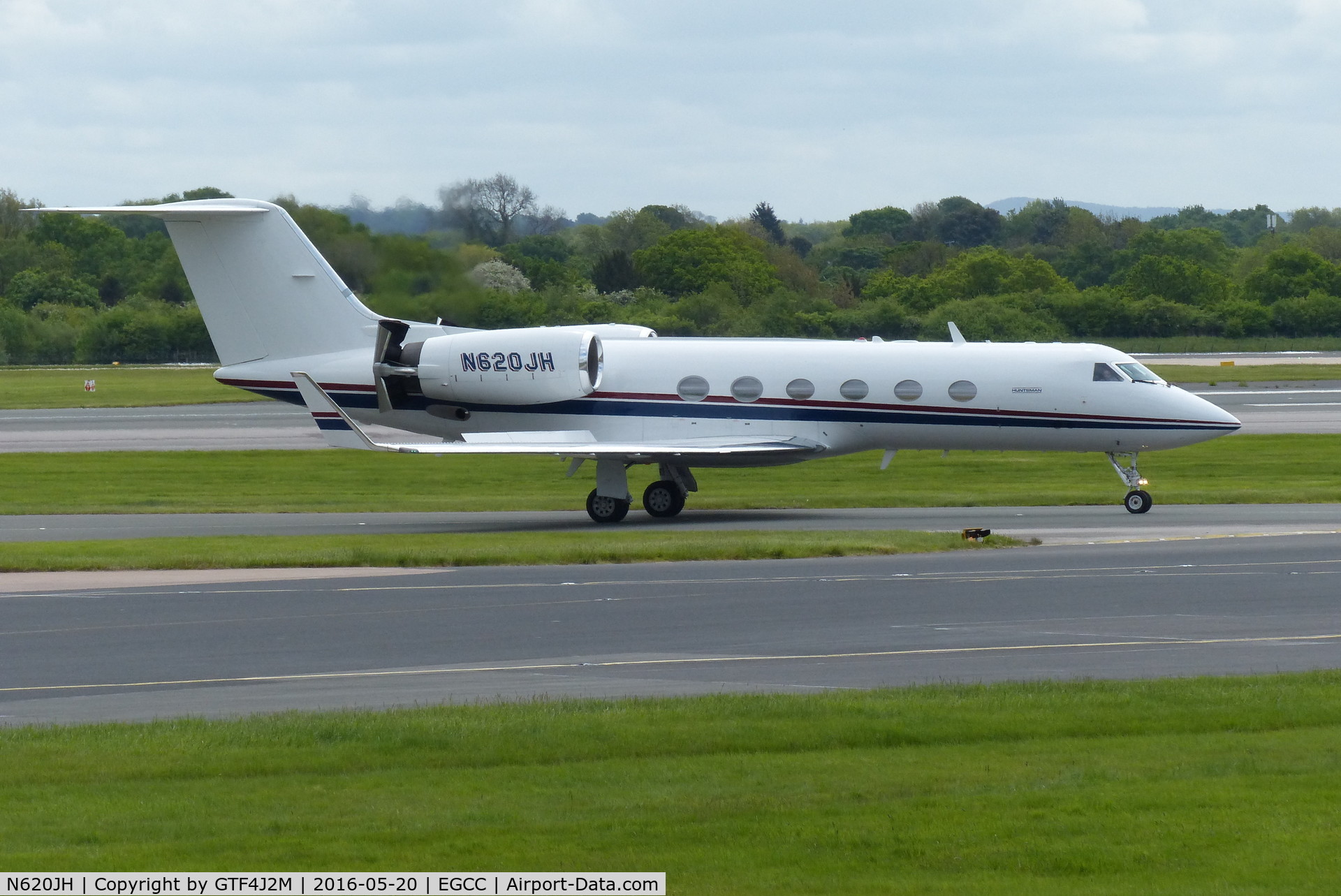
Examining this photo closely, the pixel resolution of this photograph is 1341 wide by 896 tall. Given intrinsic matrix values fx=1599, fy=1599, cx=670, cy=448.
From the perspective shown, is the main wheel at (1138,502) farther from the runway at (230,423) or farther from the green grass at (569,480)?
the runway at (230,423)

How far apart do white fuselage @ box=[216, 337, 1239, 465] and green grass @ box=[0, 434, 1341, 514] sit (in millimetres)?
2957

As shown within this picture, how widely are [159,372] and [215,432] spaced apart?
103 ft

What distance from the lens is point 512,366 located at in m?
30.0

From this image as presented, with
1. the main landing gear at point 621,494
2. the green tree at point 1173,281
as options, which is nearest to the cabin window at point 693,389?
the main landing gear at point 621,494

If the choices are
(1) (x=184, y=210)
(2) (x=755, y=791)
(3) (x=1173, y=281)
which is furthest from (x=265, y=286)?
(3) (x=1173, y=281)

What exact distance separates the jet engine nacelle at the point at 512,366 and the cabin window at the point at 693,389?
1651 millimetres

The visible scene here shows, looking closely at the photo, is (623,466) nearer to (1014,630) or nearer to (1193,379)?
(1014,630)

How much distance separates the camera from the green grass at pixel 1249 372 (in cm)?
7162

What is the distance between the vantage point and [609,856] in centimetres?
816

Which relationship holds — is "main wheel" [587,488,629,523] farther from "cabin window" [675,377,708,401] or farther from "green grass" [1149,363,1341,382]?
"green grass" [1149,363,1341,382]

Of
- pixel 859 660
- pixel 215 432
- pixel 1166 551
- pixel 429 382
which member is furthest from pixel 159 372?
pixel 859 660

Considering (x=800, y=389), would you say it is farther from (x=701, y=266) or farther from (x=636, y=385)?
(x=701, y=266)

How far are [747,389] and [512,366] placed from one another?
4.42 meters

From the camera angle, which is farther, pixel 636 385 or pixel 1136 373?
pixel 636 385
